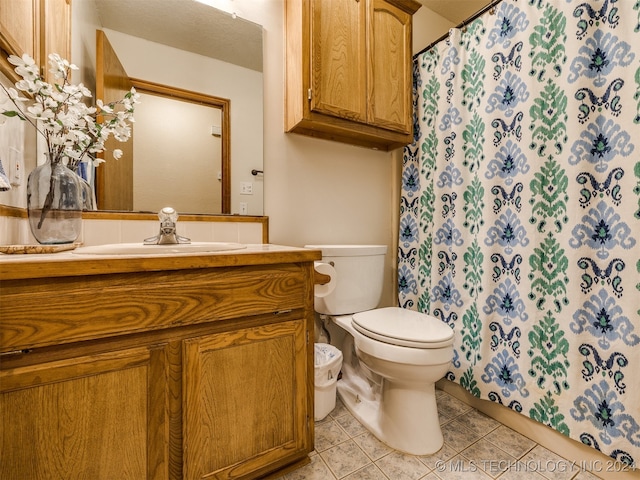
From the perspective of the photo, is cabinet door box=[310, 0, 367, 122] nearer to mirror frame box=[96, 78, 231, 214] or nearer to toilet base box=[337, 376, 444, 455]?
mirror frame box=[96, 78, 231, 214]

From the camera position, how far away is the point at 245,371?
0.85 meters

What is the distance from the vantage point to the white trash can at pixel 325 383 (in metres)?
1.31

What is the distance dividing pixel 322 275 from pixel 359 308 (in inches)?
19.2

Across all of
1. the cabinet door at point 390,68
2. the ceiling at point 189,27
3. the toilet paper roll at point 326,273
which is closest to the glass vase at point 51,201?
the ceiling at point 189,27

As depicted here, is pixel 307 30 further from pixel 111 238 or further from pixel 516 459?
pixel 516 459

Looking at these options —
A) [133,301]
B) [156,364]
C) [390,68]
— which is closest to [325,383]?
[156,364]

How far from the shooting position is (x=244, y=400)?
2.80 ft

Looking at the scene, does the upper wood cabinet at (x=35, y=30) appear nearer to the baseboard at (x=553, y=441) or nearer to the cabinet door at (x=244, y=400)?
the cabinet door at (x=244, y=400)

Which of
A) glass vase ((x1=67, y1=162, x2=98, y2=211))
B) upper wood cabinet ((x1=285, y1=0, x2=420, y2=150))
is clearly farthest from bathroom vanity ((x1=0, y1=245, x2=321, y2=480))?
upper wood cabinet ((x1=285, y1=0, x2=420, y2=150))

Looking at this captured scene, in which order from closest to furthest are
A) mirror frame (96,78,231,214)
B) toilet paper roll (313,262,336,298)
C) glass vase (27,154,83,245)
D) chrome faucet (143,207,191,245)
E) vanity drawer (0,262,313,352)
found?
vanity drawer (0,262,313,352), glass vase (27,154,83,245), chrome faucet (143,207,191,245), toilet paper roll (313,262,336,298), mirror frame (96,78,231,214)

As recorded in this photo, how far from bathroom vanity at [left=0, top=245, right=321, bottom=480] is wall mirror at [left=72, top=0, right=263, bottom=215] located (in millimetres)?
619

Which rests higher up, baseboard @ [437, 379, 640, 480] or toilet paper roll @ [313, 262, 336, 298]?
toilet paper roll @ [313, 262, 336, 298]

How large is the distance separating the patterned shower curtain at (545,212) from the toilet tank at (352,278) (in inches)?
13.0

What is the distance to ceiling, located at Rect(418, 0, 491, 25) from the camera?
1.86 meters
